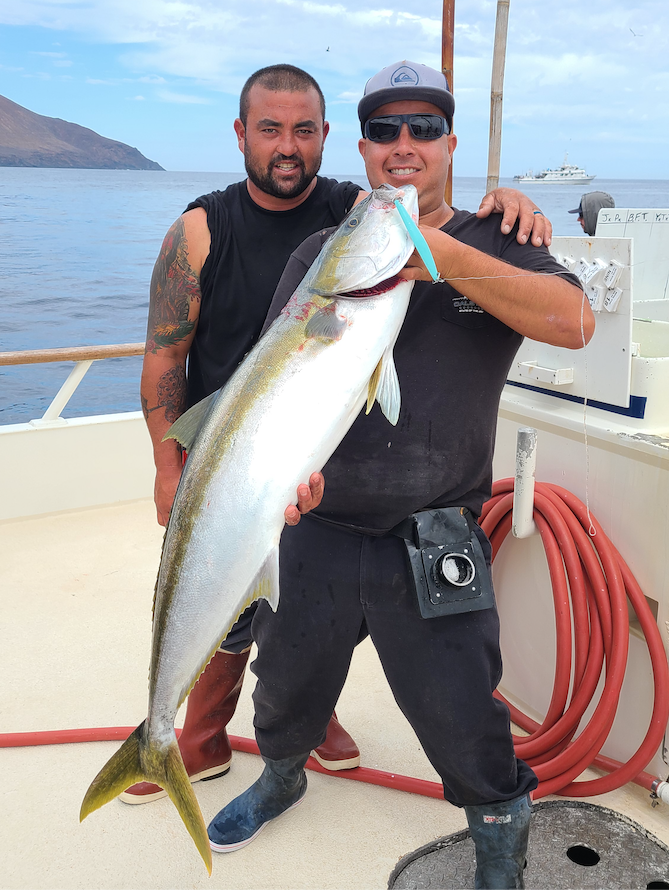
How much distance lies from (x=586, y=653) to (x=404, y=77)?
6.46 ft

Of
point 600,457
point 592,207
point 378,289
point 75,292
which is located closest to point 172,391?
point 378,289

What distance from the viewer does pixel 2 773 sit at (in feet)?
8.85

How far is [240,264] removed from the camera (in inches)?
97.8

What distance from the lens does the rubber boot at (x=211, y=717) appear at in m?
2.63

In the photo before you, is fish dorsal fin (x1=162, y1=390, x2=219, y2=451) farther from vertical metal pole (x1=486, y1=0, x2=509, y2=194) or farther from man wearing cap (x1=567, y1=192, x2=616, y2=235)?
man wearing cap (x1=567, y1=192, x2=616, y2=235)

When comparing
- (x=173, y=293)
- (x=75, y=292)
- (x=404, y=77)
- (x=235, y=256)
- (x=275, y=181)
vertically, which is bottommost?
(x=75, y=292)

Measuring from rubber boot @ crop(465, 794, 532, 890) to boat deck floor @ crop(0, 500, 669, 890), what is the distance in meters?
0.42

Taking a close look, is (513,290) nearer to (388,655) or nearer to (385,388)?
(385,388)

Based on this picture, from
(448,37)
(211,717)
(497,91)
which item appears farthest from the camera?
(497,91)

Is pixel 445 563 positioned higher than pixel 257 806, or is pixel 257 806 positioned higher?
pixel 445 563

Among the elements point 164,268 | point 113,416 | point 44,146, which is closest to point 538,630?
point 164,268

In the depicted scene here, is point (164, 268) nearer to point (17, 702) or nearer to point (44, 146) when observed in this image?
point (17, 702)

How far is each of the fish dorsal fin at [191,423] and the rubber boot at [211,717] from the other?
3.57 feet

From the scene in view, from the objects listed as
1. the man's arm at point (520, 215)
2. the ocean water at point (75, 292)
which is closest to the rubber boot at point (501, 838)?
the man's arm at point (520, 215)
